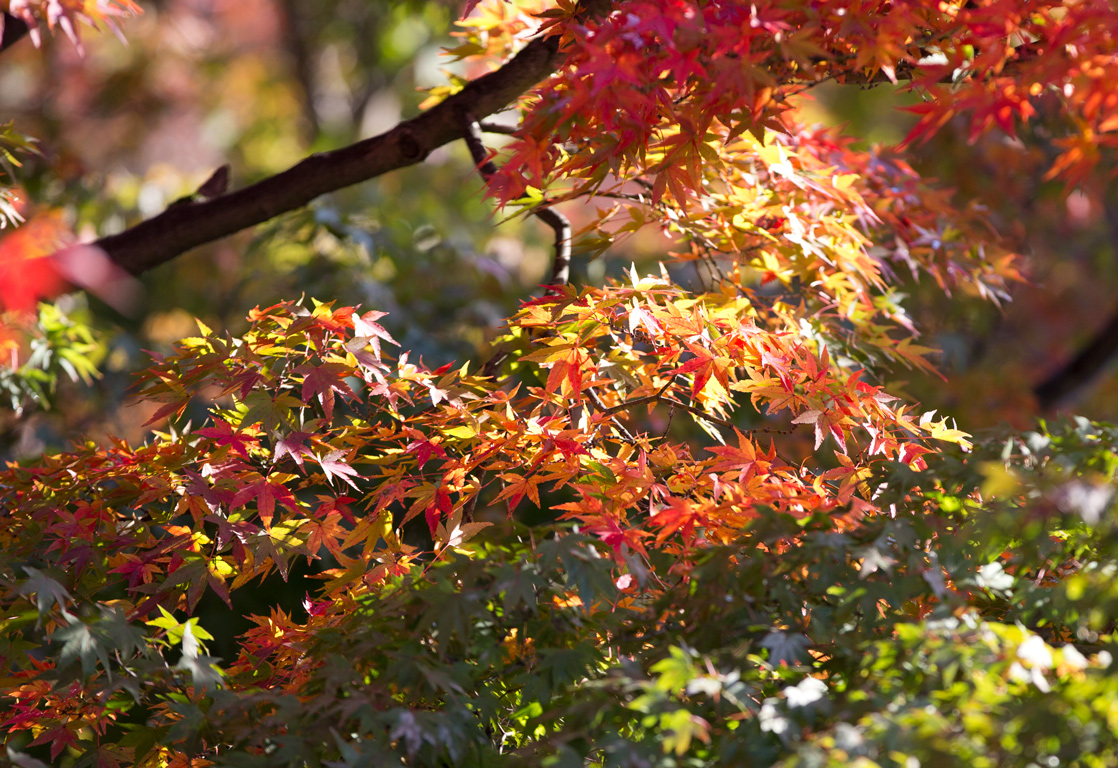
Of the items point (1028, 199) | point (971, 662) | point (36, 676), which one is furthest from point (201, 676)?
point (1028, 199)

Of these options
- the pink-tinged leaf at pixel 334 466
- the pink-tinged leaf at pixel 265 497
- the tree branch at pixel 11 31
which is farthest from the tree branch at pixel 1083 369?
the tree branch at pixel 11 31

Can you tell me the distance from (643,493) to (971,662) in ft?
2.27

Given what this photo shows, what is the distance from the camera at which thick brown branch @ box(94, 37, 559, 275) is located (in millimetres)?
2324

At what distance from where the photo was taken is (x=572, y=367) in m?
1.81

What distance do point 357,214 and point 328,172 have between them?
3.11 m

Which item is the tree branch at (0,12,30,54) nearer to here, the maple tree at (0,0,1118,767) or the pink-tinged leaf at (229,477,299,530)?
the maple tree at (0,0,1118,767)

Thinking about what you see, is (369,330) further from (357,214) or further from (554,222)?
(357,214)

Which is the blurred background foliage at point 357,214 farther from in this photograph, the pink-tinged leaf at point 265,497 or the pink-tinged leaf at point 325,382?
the pink-tinged leaf at point 265,497

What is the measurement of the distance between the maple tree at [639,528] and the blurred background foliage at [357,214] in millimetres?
341

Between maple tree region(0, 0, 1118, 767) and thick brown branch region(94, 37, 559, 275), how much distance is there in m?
0.06

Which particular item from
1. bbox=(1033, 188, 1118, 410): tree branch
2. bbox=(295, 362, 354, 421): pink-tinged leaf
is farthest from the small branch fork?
bbox=(1033, 188, 1118, 410): tree branch

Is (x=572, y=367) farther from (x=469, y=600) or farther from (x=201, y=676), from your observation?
(x=201, y=676)

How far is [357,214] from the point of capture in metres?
5.55

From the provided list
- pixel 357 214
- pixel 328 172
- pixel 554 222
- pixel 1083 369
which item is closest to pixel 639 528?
pixel 554 222
